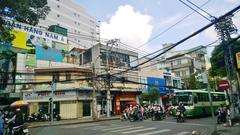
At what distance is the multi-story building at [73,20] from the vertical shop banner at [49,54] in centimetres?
2230

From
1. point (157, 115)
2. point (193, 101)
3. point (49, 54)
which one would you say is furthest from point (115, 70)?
point (193, 101)

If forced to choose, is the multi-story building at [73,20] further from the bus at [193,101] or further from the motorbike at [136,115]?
the bus at [193,101]

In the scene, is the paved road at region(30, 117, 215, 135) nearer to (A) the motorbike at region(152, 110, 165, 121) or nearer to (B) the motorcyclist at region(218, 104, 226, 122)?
(B) the motorcyclist at region(218, 104, 226, 122)

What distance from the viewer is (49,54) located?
3878 cm

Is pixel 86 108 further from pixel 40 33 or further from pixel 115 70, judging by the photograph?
pixel 40 33

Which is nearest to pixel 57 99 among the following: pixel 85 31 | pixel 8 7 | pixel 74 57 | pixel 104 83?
pixel 104 83

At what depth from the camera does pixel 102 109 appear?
3622cm

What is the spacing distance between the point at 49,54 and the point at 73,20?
120 feet

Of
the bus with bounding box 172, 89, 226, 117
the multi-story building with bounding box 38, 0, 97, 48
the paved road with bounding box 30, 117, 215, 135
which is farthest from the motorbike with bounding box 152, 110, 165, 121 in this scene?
the multi-story building with bounding box 38, 0, 97, 48

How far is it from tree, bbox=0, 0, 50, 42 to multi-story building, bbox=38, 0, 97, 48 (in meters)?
50.0

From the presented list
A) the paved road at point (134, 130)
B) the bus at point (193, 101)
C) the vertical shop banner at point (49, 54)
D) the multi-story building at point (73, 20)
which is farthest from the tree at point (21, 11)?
the multi-story building at point (73, 20)

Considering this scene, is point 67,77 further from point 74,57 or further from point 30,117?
point 74,57

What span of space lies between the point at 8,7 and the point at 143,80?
33287 millimetres

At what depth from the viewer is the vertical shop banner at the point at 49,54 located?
37312mm
